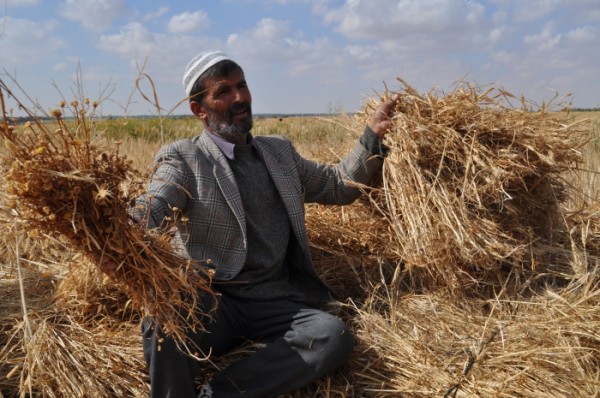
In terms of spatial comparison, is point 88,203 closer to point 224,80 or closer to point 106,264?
point 106,264

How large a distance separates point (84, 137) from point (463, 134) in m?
1.63

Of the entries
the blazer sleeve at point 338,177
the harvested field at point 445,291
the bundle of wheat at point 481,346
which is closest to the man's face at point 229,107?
the blazer sleeve at point 338,177

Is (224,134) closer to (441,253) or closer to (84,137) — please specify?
(84,137)

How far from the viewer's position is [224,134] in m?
2.74

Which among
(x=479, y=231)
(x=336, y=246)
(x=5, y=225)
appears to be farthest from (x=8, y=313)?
(x=479, y=231)

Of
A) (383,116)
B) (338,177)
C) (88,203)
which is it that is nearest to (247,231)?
(338,177)

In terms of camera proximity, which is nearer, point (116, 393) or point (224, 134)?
point (116, 393)

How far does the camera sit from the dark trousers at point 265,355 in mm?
2135

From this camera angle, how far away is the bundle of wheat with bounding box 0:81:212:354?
1.70 metres

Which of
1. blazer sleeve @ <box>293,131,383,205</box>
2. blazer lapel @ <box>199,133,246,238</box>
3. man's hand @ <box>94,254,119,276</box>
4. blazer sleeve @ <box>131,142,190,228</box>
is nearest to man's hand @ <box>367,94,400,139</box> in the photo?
blazer sleeve @ <box>293,131,383,205</box>

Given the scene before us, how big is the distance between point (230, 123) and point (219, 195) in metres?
0.38

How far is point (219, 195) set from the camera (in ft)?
8.43

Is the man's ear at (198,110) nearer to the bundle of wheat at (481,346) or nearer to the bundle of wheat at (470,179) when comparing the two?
the bundle of wheat at (470,179)

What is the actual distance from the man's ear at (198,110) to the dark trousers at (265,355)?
0.91 metres
